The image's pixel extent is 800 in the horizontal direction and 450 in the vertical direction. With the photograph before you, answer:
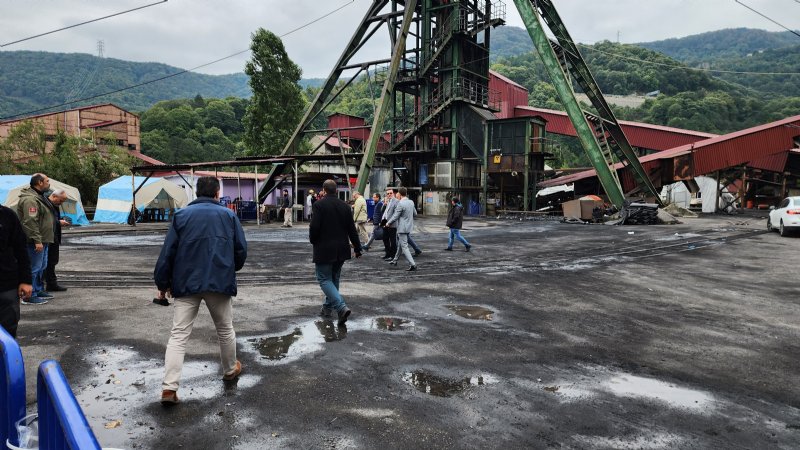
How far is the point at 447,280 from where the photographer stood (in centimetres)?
959

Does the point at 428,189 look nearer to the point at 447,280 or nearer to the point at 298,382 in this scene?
the point at 447,280

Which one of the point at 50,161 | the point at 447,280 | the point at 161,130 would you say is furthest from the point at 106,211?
the point at 161,130

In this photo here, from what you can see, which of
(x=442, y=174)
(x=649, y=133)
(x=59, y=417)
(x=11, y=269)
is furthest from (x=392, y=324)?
(x=649, y=133)

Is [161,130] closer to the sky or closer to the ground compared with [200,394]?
closer to the sky

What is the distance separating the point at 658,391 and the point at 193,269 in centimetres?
440

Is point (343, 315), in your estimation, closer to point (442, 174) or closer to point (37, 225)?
point (37, 225)

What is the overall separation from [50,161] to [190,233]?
1498 inches

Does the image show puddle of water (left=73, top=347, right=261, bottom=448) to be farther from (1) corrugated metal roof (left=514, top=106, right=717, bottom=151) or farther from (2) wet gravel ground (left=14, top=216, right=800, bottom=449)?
(1) corrugated metal roof (left=514, top=106, right=717, bottom=151)

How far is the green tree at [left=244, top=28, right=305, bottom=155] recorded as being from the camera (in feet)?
143

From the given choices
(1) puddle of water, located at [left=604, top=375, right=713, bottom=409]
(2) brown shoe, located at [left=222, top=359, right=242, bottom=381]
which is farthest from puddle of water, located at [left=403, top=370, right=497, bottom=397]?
(2) brown shoe, located at [left=222, top=359, right=242, bottom=381]

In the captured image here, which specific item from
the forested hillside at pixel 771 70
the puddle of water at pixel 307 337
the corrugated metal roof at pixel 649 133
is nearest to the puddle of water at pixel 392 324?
the puddle of water at pixel 307 337

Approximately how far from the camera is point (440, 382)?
14.4 feet

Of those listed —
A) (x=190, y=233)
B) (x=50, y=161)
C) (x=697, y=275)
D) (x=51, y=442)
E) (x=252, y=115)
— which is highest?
(x=252, y=115)

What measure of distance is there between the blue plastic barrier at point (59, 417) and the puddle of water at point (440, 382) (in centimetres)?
294
